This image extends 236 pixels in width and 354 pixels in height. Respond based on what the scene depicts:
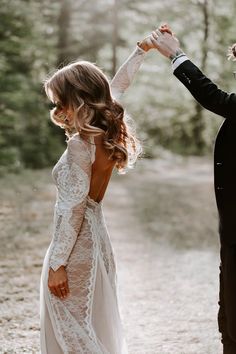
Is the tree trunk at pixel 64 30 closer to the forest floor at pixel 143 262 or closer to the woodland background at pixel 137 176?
the woodland background at pixel 137 176

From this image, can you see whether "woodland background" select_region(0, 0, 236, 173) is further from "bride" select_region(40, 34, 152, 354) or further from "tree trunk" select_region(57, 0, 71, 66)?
"bride" select_region(40, 34, 152, 354)

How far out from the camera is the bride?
348cm

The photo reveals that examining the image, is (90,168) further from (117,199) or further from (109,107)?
(117,199)

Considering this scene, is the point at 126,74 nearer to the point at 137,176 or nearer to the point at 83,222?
the point at 83,222

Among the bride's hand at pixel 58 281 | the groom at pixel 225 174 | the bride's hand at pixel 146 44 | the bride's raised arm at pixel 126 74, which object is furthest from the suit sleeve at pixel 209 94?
the bride's hand at pixel 58 281

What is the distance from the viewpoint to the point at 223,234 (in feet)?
12.0

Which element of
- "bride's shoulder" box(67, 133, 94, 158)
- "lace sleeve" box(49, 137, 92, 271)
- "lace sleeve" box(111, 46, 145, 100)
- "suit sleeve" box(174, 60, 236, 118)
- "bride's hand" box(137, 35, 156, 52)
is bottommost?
"lace sleeve" box(49, 137, 92, 271)

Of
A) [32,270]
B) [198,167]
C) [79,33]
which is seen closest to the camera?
[32,270]

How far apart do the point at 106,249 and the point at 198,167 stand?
84.3ft

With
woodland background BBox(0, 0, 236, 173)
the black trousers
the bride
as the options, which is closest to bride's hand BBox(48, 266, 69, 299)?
the bride

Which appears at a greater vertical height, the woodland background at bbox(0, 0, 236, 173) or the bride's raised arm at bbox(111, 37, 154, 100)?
the woodland background at bbox(0, 0, 236, 173)

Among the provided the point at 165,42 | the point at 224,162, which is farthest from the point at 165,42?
the point at 224,162

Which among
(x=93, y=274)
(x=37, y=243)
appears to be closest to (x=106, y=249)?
(x=93, y=274)

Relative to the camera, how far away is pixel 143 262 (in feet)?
30.2
